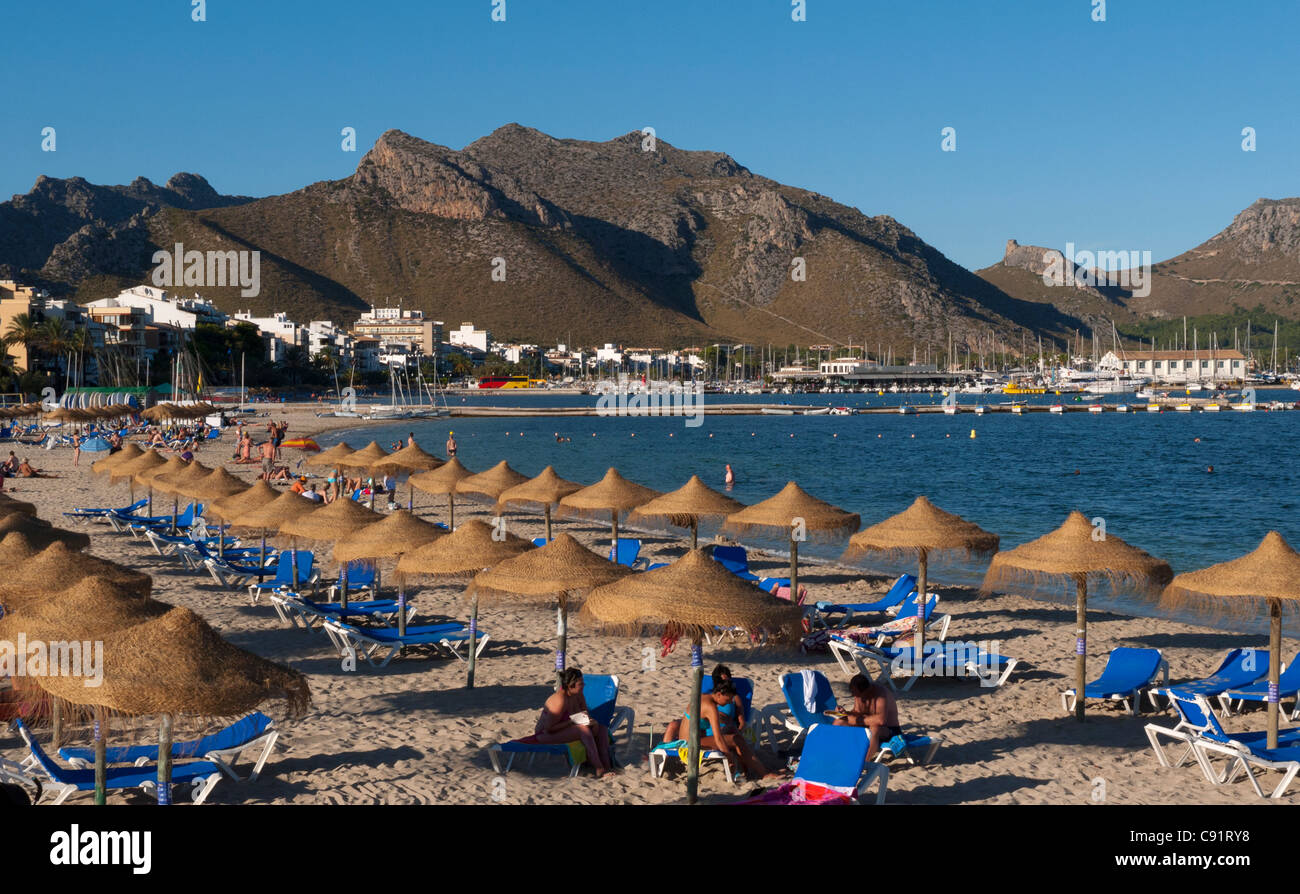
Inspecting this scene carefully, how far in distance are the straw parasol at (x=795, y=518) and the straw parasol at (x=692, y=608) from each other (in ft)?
18.1

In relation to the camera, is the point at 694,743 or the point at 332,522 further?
the point at 332,522

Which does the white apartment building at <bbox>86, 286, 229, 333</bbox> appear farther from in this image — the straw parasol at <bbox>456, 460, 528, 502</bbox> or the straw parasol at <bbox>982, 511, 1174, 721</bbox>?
the straw parasol at <bbox>982, 511, 1174, 721</bbox>

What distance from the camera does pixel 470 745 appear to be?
28.8 ft

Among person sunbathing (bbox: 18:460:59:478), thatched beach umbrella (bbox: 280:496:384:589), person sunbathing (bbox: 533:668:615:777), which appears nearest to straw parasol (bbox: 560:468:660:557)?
thatched beach umbrella (bbox: 280:496:384:589)

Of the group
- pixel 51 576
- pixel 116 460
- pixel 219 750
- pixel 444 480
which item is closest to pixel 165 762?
pixel 219 750

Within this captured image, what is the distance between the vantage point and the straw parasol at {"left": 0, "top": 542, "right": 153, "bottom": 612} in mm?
8531

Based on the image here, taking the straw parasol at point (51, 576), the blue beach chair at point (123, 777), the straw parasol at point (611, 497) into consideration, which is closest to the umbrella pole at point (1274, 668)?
the blue beach chair at point (123, 777)

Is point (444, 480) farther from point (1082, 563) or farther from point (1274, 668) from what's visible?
point (1274, 668)

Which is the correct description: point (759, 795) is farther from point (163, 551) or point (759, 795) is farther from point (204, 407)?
point (204, 407)

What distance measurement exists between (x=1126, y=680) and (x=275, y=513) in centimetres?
1052

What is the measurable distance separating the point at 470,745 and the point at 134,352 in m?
102

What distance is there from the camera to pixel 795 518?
529 inches

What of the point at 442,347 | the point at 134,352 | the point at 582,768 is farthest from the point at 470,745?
the point at 442,347

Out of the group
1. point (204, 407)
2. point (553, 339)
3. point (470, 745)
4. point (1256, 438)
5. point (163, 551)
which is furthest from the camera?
point (553, 339)
